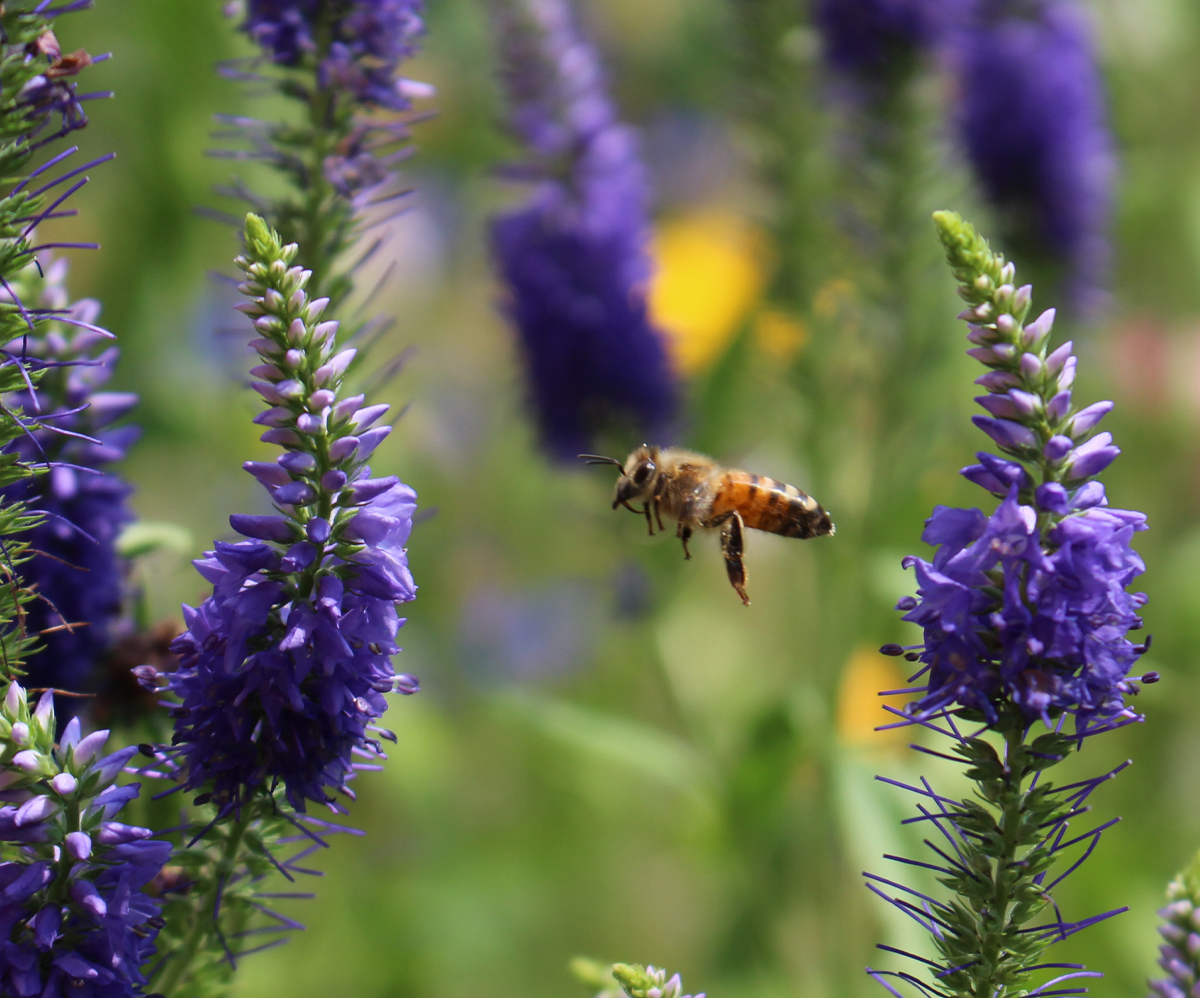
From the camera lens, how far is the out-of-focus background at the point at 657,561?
362 cm

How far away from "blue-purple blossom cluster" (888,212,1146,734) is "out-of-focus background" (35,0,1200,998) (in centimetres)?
154

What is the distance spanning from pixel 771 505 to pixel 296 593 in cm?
134

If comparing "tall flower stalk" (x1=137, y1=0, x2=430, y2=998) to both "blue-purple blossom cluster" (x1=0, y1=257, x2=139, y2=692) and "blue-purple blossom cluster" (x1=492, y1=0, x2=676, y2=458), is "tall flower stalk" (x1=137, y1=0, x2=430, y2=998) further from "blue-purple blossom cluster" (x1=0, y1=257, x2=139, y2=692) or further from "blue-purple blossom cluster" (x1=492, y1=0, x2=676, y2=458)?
"blue-purple blossom cluster" (x1=492, y1=0, x2=676, y2=458)

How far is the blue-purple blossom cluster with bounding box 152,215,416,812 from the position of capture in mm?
1414

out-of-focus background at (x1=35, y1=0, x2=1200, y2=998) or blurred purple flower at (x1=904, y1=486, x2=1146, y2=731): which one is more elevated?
out-of-focus background at (x1=35, y1=0, x2=1200, y2=998)

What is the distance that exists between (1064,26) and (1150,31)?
1.02 metres

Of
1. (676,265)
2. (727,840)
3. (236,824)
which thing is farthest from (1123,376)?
(236,824)

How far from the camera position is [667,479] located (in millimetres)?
2660

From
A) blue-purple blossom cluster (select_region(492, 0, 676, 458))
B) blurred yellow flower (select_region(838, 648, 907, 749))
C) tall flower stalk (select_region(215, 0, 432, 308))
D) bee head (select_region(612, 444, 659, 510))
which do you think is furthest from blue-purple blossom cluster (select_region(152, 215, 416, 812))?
blurred yellow flower (select_region(838, 648, 907, 749))

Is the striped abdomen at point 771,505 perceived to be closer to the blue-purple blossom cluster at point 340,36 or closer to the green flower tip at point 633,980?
Answer: the blue-purple blossom cluster at point 340,36

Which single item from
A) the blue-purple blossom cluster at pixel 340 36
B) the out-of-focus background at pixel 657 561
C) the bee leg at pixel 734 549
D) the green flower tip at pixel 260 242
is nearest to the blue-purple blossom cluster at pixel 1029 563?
the green flower tip at pixel 260 242

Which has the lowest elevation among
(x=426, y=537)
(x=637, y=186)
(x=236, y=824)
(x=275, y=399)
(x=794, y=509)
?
(x=236, y=824)

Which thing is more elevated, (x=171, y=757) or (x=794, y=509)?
(x=794, y=509)

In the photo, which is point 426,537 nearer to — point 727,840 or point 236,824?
point 727,840
